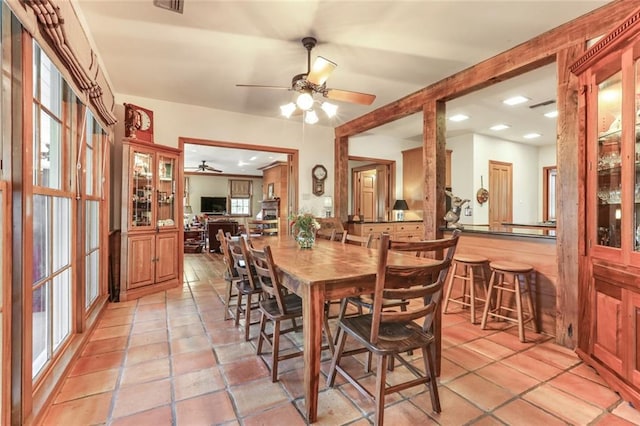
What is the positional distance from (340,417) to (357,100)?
8.80 feet

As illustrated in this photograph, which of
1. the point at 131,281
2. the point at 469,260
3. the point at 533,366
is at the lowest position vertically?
the point at 533,366

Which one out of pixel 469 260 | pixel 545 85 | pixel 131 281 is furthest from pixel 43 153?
pixel 545 85

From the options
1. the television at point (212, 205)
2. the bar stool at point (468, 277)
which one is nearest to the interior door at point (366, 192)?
the bar stool at point (468, 277)

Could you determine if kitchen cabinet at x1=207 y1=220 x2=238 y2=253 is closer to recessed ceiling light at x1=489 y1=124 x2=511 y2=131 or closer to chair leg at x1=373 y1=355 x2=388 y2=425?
recessed ceiling light at x1=489 y1=124 x2=511 y2=131

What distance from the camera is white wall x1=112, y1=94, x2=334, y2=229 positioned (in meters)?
4.09

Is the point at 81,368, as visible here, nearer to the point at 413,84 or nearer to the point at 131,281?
the point at 131,281

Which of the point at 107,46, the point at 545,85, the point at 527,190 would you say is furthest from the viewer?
the point at 527,190

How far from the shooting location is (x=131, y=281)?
3.68 metres

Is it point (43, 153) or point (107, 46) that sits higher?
point (107, 46)

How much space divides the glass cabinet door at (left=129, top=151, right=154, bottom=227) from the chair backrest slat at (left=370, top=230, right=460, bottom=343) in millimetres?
3520

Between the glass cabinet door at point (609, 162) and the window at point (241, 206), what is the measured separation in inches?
458

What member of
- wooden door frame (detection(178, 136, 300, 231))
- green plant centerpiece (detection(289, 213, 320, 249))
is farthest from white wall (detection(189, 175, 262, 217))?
green plant centerpiece (detection(289, 213, 320, 249))

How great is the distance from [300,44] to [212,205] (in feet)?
33.3

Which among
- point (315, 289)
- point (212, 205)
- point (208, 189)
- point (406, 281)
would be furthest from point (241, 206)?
point (406, 281)
